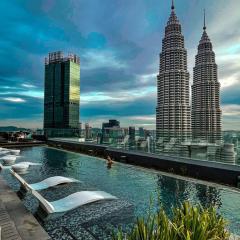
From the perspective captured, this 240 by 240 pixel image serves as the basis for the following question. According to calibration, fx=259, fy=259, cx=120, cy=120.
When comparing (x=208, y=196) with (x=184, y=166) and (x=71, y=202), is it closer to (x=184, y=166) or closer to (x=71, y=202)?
(x=184, y=166)

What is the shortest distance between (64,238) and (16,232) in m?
0.97

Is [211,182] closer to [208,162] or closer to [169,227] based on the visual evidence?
[208,162]

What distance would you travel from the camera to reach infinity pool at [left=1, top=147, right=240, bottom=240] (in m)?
6.07

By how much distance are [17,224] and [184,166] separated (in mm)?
8839

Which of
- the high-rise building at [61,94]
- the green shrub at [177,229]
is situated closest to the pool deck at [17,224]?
the green shrub at [177,229]

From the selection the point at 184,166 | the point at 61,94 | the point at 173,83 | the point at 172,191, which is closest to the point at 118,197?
the point at 172,191

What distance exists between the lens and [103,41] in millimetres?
20609

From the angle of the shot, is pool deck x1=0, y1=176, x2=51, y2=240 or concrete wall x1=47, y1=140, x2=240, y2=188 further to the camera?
concrete wall x1=47, y1=140, x2=240, y2=188

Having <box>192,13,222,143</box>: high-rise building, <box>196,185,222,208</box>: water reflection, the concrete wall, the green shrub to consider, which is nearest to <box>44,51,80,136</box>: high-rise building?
<box>192,13,222,143</box>: high-rise building

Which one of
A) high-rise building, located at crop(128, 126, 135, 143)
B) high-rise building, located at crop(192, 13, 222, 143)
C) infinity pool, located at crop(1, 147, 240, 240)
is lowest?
infinity pool, located at crop(1, 147, 240, 240)

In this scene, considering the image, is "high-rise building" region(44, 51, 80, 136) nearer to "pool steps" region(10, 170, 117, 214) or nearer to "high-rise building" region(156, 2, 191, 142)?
"high-rise building" region(156, 2, 191, 142)

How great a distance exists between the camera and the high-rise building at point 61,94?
95812mm

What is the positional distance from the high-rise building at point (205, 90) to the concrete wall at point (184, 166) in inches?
1771

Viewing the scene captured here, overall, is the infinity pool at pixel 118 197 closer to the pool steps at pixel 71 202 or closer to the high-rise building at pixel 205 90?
the pool steps at pixel 71 202
